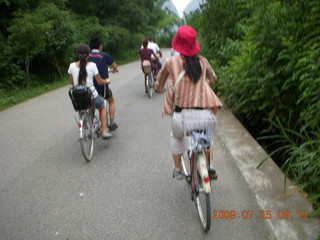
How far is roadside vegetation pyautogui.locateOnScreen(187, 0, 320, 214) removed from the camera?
3246 mm

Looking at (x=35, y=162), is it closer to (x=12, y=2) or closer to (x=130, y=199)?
(x=130, y=199)

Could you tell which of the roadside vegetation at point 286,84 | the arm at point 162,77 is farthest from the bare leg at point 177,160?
the roadside vegetation at point 286,84

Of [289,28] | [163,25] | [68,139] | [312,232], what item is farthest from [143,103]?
[163,25]

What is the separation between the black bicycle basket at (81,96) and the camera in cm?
424

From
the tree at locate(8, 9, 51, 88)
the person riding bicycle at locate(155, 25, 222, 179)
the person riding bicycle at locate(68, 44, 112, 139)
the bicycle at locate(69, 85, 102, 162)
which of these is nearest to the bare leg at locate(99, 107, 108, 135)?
the bicycle at locate(69, 85, 102, 162)

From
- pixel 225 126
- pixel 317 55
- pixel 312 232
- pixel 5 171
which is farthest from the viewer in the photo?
pixel 225 126

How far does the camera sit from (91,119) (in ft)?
15.9

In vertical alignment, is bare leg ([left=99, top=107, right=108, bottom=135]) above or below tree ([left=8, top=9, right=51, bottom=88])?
below

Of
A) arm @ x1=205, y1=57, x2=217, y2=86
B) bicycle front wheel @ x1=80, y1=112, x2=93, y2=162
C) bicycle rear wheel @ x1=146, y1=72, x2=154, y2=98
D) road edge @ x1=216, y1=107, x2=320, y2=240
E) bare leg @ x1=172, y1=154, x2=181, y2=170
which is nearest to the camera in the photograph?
road edge @ x1=216, y1=107, x2=320, y2=240

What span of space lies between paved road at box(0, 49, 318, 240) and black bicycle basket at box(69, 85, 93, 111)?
914 mm

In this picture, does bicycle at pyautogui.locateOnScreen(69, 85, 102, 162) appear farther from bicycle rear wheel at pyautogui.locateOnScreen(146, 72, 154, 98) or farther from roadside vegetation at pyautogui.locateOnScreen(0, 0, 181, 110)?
roadside vegetation at pyautogui.locateOnScreen(0, 0, 181, 110)

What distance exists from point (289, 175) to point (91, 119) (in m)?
3.13

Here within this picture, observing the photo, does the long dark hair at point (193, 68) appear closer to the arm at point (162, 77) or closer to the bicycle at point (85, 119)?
the arm at point (162, 77)

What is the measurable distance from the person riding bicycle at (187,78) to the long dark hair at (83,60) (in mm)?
1797
